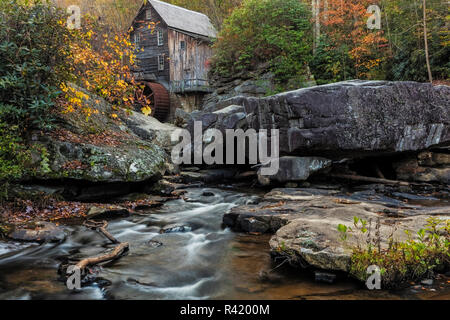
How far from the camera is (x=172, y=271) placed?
13.9 feet

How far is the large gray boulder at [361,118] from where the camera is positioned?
903 centimetres

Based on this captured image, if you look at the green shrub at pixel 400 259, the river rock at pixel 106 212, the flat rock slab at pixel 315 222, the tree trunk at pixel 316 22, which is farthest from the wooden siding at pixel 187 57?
the green shrub at pixel 400 259

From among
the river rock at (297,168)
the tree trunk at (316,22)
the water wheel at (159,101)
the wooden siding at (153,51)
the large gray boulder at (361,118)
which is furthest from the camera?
the wooden siding at (153,51)

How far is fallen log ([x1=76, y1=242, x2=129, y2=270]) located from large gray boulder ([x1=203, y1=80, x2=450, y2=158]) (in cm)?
611

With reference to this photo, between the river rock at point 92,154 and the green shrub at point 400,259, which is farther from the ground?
the river rock at point 92,154

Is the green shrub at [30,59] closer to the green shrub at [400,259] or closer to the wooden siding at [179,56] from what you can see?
the green shrub at [400,259]

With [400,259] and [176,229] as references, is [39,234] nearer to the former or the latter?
[176,229]

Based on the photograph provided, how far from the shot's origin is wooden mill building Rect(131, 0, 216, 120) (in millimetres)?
23938

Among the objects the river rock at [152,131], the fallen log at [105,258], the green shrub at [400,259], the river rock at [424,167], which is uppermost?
the river rock at [152,131]

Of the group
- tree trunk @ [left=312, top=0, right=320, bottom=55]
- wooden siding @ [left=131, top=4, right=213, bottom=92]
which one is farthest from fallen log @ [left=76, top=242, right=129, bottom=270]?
wooden siding @ [left=131, top=4, right=213, bottom=92]

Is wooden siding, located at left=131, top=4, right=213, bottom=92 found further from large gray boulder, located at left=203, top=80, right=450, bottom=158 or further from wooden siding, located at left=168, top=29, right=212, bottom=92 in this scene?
large gray boulder, located at left=203, top=80, right=450, bottom=158

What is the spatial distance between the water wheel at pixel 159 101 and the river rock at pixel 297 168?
15.9 m

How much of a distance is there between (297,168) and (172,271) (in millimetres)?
5969
